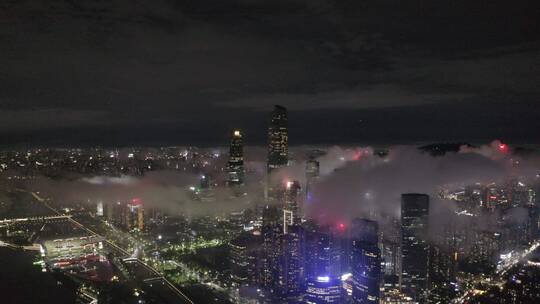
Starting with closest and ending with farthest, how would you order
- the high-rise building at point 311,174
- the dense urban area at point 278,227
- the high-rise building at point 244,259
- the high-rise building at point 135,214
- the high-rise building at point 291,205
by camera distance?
the dense urban area at point 278,227 < the high-rise building at point 244,259 < the high-rise building at point 291,205 < the high-rise building at point 135,214 < the high-rise building at point 311,174

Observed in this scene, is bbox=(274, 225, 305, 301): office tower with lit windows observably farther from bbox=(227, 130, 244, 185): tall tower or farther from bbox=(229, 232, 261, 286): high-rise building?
bbox=(227, 130, 244, 185): tall tower

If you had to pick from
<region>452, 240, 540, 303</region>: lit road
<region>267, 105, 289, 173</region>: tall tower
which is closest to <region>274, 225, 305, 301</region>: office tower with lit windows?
<region>452, 240, 540, 303</region>: lit road

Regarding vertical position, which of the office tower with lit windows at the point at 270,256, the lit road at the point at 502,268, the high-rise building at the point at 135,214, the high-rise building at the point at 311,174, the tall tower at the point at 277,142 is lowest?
the lit road at the point at 502,268

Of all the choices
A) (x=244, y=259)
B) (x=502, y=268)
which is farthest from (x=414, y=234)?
(x=244, y=259)

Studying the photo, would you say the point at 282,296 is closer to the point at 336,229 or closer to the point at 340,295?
the point at 340,295

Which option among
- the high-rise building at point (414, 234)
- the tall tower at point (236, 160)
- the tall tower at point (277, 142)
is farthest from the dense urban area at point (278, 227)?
the tall tower at point (277, 142)

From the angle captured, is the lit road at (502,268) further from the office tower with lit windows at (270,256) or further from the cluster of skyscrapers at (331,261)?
the office tower with lit windows at (270,256)
